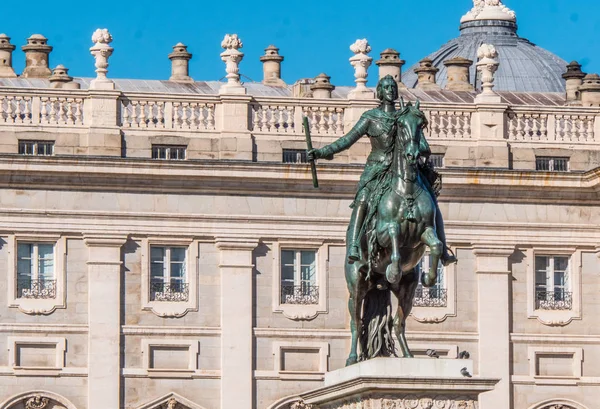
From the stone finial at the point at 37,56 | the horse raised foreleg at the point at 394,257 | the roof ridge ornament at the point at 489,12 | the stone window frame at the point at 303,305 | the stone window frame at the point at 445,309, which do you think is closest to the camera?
the horse raised foreleg at the point at 394,257

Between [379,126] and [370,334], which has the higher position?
[379,126]

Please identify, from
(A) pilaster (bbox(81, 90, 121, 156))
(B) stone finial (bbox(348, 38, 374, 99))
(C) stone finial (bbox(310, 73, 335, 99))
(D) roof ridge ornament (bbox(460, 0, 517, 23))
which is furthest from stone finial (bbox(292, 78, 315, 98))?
(D) roof ridge ornament (bbox(460, 0, 517, 23))

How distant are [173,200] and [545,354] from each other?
11.1 metres

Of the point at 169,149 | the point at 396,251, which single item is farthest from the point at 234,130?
the point at 396,251

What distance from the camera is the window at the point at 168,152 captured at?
84.7 metres

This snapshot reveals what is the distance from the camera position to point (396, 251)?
145 feet

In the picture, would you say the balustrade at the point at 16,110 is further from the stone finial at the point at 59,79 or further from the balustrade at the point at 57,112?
the stone finial at the point at 59,79

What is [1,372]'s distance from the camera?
3233 inches

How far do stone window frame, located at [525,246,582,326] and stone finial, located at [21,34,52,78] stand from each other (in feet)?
59.9

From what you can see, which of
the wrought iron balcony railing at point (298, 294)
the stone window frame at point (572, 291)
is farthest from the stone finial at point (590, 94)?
the wrought iron balcony railing at point (298, 294)

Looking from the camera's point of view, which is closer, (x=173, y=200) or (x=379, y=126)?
(x=379, y=126)

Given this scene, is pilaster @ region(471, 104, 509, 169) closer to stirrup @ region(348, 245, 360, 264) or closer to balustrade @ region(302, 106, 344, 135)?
balustrade @ region(302, 106, 344, 135)

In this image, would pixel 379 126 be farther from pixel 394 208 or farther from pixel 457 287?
pixel 457 287

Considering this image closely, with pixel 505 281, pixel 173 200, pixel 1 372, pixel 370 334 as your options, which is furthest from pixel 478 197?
pixel 370 334
